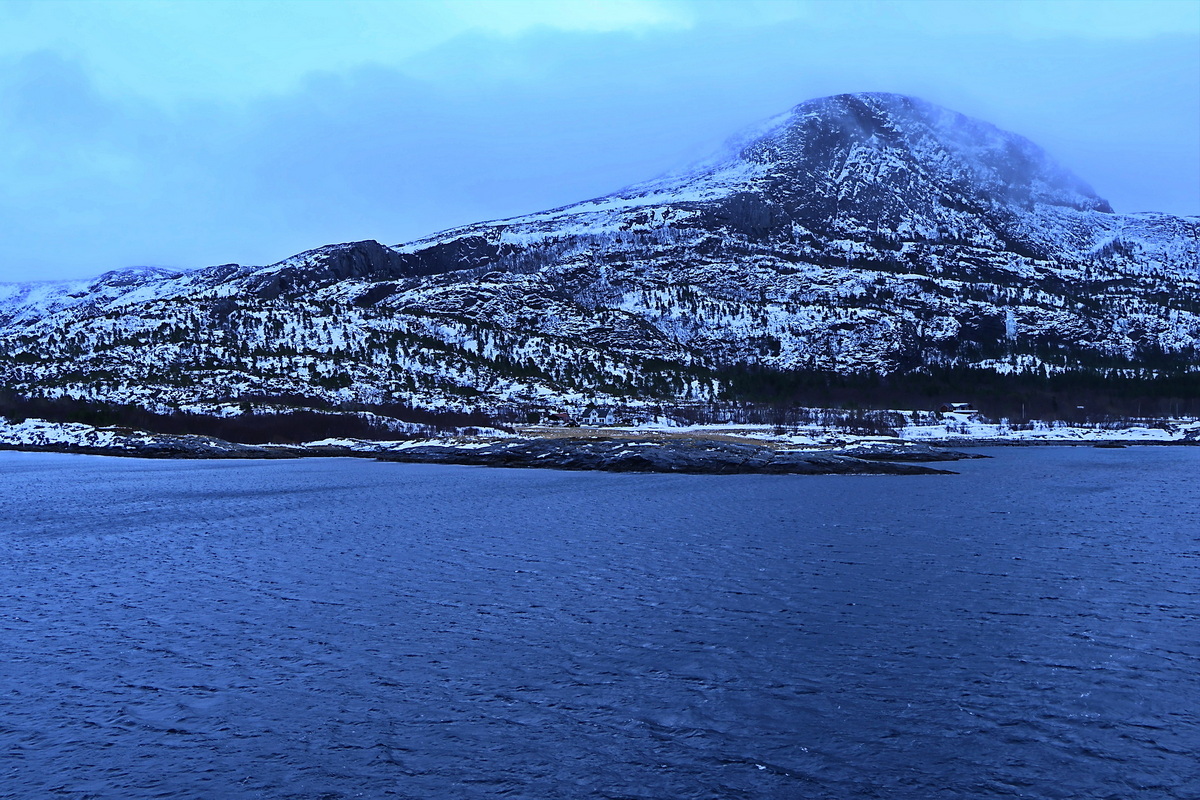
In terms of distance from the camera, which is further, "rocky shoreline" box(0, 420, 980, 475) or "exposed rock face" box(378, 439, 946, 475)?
"rocky shoreline" box(0, 420, 980, 475)

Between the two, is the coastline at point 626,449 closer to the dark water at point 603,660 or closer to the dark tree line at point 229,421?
the dark tree line at point 229,421

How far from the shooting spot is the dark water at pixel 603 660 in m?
15.2

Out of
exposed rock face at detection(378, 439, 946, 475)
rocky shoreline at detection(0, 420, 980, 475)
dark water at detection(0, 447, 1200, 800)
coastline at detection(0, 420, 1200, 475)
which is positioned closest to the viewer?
dark water at detection(0, 447, 1200, 800)

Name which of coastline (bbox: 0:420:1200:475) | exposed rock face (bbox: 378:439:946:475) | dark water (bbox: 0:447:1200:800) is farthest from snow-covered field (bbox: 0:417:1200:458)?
dark water (bbox: 0:447:1200:800)

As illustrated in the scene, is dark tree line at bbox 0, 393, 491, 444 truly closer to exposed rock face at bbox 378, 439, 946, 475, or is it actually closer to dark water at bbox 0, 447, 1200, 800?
exposed rock face at bbox 378, 439, 946, 475

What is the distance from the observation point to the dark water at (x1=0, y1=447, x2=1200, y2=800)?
15195 mm

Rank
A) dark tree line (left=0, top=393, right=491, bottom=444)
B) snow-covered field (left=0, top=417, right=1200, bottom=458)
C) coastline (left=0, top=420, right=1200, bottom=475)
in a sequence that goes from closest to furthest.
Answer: coastline (left=0, top=420, right=1200, bottom=475)
snow-covered field (left=0, top=417, right=1200, bottom=458)
dark tree line (left=0, top=393, right=491, bottom=444)

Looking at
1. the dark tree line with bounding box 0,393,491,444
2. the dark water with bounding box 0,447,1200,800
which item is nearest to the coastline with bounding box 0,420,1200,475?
the dark tree line with bounding box 0,393,491,444

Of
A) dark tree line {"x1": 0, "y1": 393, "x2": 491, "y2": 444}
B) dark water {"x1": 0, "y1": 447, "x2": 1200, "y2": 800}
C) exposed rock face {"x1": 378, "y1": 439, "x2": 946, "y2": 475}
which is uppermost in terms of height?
dark tree line {"x1": 0, "y1": 393, "x2": 491, "y2": 444}

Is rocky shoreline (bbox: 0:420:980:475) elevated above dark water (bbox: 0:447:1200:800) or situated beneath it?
elevated above

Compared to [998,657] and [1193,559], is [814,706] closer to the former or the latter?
[998,657]

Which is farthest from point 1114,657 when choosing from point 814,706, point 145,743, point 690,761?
point 145,743

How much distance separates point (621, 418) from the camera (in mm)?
186875

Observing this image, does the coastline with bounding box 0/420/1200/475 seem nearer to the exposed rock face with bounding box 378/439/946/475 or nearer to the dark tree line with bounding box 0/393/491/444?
the exposed rock face with bounding box 378/439/946/475
